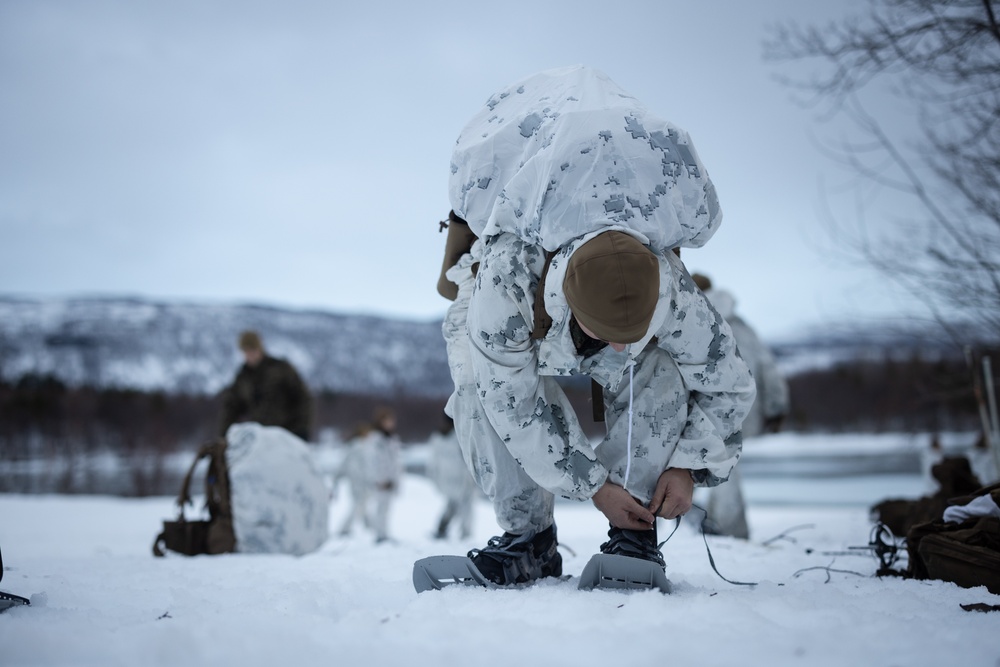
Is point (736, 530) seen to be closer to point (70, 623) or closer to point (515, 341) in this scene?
point (515, 341)

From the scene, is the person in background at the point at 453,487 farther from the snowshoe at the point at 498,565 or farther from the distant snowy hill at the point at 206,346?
the distant snowy hill at the point at 206,346

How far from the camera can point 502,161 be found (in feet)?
6.18

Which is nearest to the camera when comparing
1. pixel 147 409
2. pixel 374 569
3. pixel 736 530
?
pixel 374 569

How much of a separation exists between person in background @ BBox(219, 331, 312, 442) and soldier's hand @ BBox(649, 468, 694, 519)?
150 inches

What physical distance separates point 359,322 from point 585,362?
140 m

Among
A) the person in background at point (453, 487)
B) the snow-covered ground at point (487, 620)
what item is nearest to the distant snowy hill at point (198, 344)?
the person in background at point (453, 487)

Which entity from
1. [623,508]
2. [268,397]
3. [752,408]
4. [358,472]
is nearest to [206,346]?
[358,472]

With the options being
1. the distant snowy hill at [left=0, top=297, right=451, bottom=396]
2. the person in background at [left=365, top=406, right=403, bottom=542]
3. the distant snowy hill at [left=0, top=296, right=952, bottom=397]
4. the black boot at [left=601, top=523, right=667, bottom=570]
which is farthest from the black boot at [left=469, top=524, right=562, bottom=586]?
the distant snowy hill at [left=0, top=296, right=952, bottom=397]

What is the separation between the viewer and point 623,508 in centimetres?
188

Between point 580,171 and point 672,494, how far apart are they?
0.96 m

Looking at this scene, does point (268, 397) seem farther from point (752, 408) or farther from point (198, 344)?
point (198, 344)

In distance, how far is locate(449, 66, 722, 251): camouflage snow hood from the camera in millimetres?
1655

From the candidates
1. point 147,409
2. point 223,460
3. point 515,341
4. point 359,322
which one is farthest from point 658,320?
point 359,322

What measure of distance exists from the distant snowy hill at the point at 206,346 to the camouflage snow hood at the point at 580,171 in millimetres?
77950
